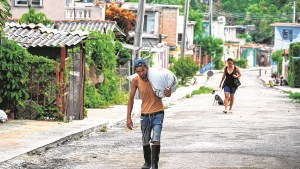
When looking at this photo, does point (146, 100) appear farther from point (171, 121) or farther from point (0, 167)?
point (171, 121)

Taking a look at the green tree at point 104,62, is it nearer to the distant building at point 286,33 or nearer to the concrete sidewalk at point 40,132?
the concrete sidewalk at point 40,132

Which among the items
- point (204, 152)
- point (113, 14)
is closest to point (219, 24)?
point (113, 14)

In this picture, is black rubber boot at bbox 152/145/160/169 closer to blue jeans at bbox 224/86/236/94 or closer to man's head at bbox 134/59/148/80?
man's head at bbox 134/59/148/80

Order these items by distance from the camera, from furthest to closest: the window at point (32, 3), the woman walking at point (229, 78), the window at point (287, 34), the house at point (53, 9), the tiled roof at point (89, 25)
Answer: the window at point (287, 34) → the window at point (32, 3) → the house at point (53, 9) → the tiled roof at point (89, 25) → the woman walking at point (229, 78)

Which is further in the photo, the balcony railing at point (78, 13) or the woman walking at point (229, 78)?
the balcony railing at point (78, 13)

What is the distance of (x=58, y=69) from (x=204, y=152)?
7.30 metres

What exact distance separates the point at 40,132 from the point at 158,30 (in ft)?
180

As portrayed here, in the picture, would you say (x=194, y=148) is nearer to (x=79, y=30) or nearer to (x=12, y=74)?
(x=12, y=74)

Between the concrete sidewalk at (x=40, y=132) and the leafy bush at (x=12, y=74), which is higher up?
the leafy bush at (x=12, y=74)

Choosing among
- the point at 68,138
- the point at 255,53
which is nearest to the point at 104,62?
the point at 68,138

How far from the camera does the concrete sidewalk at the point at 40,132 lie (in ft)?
48.6

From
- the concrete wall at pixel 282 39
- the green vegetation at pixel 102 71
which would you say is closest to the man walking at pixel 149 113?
the green vegetation at pixel 102 71

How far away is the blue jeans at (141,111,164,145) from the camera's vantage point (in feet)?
40.6

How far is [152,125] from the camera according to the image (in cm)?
1249
